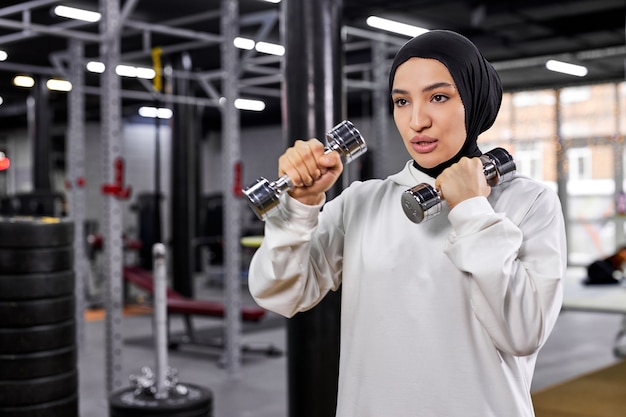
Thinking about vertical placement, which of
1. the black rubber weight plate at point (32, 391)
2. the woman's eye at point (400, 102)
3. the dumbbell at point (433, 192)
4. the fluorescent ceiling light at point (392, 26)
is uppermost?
the fluorescent ceiling light at point (392, 26)

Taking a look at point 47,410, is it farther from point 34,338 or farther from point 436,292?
point 436,292

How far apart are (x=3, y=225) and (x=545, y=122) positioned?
10.1 meters

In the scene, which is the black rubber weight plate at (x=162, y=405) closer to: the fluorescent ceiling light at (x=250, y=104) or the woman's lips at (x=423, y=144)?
the woman's lips at (x=423, y=144)

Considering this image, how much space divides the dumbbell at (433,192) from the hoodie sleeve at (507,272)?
0.03m

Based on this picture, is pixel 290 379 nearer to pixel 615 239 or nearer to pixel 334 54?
pixel 334 54

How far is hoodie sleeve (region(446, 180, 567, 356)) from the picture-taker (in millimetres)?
957

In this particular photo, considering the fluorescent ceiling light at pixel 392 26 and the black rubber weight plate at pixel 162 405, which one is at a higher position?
the fluorescent ceiling light at pixel 392 26

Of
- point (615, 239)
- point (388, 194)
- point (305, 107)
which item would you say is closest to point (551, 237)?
point (388, 194)

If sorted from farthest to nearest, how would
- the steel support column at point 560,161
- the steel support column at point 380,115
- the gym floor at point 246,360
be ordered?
the steel support column at point 560,161, the steel support column at point 380,115, the gym floor at point 246,360

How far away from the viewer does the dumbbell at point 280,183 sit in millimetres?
1073

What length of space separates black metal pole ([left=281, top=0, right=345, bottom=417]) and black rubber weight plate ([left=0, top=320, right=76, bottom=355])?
3.74ft

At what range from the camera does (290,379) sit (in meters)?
2.79

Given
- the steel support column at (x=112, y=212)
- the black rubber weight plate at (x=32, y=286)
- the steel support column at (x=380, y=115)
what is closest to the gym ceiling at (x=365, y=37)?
the steel support column at (x=380, y=115)

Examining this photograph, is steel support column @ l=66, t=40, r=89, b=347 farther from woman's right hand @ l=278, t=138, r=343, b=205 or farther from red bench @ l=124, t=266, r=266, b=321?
woman's right hand @ l=278, t=138, r=343, b=205
